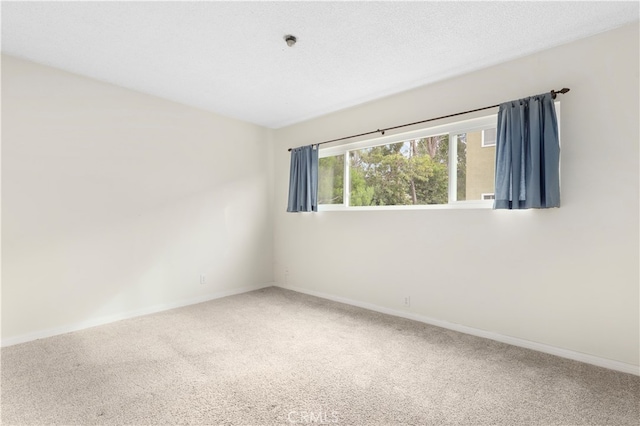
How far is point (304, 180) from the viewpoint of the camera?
4176mm

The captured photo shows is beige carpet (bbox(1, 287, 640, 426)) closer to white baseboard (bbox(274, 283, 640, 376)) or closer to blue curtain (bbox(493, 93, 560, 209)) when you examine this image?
white baseboard (bbox(274, 283, 640, 376))

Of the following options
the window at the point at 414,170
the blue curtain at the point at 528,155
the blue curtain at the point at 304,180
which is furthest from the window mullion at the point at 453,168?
the blue curtain at the point at 304,180

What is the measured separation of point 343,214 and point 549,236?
213cm

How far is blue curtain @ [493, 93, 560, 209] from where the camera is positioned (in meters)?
2.35

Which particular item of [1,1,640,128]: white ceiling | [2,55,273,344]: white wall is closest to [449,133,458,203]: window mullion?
[1,1,640,128]: white ceiling

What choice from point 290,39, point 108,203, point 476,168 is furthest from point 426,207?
point 108,203

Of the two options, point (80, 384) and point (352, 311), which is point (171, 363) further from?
point (352, 311)

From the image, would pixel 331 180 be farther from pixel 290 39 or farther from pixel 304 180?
pixel 290 39

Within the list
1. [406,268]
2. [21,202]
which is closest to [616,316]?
[406,268]

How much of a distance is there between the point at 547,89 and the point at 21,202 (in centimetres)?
448

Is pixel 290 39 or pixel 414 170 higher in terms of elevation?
pixel 290 39

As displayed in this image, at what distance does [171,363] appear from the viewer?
91.5 inches

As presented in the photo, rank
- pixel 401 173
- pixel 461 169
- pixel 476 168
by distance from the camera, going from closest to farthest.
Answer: pixel 476 168 < pixel 461 169 < pixel 401 173

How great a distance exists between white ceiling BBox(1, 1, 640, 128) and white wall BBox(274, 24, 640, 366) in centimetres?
20
